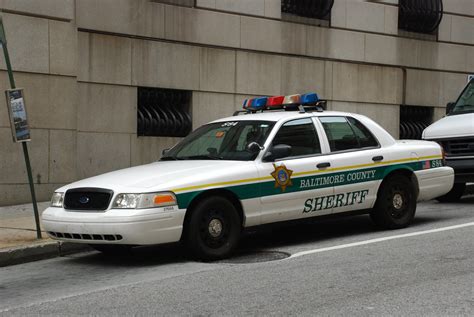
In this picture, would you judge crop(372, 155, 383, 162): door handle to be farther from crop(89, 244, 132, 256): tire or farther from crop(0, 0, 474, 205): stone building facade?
crop(0, 0, 474, 205): stone building facade

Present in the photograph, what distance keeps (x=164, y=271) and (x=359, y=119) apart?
3.55 m

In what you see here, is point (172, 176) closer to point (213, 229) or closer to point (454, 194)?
point (213, 229)

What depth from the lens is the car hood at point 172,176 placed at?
763 cm

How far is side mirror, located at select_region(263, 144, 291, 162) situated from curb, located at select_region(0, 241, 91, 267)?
2.56m

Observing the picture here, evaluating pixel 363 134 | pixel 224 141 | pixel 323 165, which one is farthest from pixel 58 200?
pixel 363 134

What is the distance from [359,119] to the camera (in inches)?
378

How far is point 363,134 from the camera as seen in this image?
9.50 meters

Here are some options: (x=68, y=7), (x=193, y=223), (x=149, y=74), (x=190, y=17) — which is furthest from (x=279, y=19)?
(x=193, y=223)

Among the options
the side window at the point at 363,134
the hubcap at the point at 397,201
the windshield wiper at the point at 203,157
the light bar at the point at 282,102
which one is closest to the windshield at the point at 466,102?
the hubcap at the point at 397,201

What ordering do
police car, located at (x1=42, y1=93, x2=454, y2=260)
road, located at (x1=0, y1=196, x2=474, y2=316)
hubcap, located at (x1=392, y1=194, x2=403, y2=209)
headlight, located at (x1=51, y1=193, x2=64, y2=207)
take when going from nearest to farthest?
road, located at (x1=0, y1=196, x2=474, y2=316), police car, located at (x1=42, y1=93, x2=454, y2=260), headlight, located at (x1=51, y1=193, x2=64, y2=207), hubcap, located at (x1=392, y1=194, x2=403, y2=209)

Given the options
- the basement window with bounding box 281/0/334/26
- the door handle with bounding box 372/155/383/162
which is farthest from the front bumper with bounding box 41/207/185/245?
the basement window with bounding box 281/0/334/26

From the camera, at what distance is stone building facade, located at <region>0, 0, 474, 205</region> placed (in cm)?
1282

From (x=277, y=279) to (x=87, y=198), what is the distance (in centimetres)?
231

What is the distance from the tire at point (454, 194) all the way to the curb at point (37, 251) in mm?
Answer: 6886
